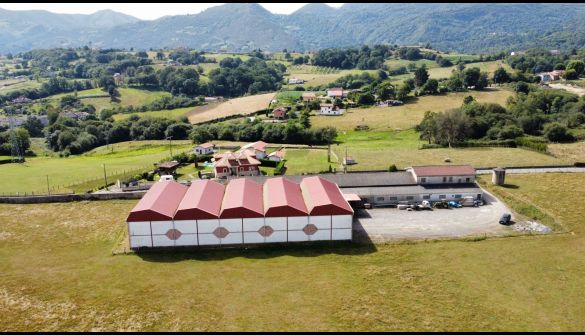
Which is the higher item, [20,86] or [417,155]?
[20,86]

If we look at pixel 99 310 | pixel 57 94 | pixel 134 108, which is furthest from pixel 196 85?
pixel 99 310

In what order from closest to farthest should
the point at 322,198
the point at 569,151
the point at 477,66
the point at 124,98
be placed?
the point at 322,198 < the point at 569,151 < the point at 124,98 < the point at 477,66

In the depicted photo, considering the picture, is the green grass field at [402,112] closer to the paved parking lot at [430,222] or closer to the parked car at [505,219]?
the paved parking lot at [430,222]

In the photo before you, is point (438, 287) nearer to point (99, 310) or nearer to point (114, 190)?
point (99, 310)

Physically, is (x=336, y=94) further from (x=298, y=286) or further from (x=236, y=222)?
(x=298, y=286)

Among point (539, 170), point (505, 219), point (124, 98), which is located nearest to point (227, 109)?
point (124, 98)
